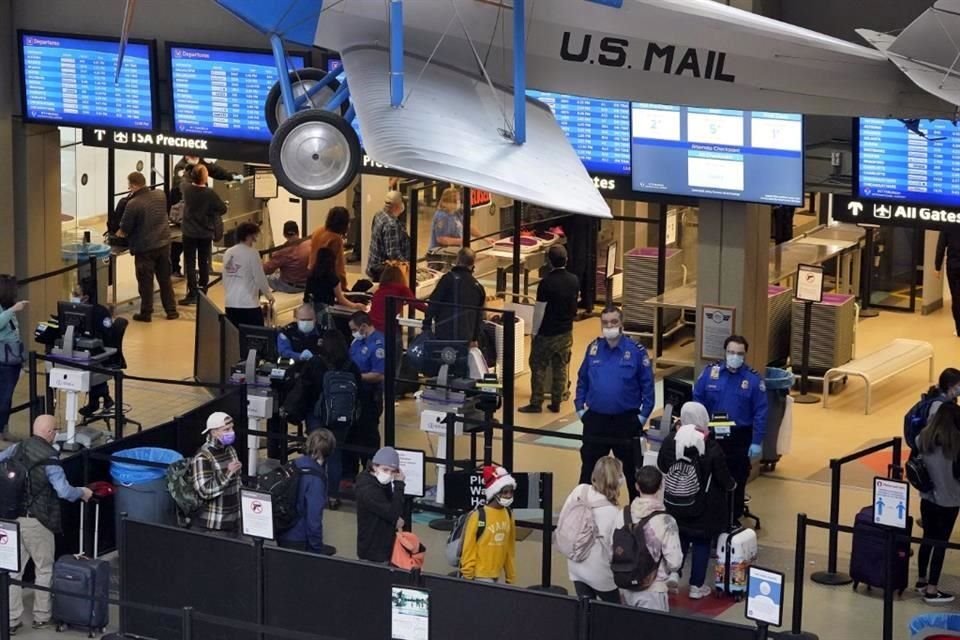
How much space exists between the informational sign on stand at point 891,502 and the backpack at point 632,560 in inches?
69.6

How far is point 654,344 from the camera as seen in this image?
20984 millimetres

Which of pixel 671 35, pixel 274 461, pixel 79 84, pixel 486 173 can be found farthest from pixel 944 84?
pixel 79 84

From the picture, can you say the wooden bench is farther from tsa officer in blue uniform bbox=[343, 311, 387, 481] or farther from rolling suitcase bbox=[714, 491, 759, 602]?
rolling suitcase bbox=[714, 491, 759, 602]

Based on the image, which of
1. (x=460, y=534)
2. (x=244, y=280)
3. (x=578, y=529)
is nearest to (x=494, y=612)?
(x=578, y=529)

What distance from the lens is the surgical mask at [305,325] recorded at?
17188 millimetres

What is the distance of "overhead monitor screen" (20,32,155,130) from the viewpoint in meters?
19.5

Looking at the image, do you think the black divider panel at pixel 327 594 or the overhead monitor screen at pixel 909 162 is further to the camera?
the overhead monitor screen at pixel 909 162

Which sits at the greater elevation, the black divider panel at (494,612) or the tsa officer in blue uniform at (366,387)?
the tsa officer in blue uniform at (366,387)

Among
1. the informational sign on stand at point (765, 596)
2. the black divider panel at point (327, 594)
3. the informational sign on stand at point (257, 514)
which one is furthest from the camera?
the informational sign on stand at point (257, 514)

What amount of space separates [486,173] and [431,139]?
1.42 ft

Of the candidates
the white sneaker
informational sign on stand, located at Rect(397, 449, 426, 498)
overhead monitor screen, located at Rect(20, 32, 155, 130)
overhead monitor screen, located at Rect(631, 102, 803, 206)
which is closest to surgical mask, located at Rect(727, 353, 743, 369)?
overhead monitor screen, located at Rect(631, 102, 803, 206)

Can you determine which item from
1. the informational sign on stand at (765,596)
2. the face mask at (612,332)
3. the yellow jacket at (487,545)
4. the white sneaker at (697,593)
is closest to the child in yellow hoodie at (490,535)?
the yellow jacket at (487,545)

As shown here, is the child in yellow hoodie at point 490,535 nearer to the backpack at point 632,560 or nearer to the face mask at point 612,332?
the backpack at point 632,560

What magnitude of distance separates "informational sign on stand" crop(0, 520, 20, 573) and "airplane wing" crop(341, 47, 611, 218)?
10.4 feet
